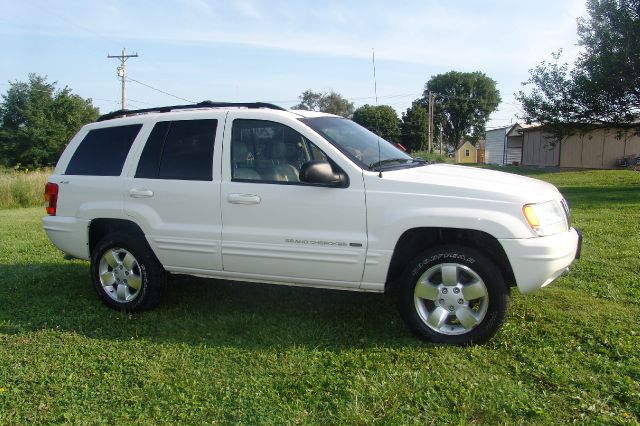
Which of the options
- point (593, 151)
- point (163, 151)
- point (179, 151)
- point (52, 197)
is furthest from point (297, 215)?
point (593, 151)

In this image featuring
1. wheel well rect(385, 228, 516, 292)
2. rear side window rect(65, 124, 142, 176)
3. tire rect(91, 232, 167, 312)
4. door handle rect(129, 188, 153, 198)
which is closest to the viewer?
wheel well rect(385, 228, 516, 292)

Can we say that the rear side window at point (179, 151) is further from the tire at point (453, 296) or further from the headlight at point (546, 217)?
the headlight at point (546, 217)

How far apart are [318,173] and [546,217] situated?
1.68 m

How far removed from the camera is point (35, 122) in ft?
166

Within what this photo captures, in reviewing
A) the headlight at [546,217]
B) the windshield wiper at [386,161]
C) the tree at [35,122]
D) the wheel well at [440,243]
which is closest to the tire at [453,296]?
the wheel well at [440,243]

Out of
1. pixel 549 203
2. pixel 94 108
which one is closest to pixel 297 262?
pixel 549 203

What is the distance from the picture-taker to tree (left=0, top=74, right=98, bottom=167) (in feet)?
165

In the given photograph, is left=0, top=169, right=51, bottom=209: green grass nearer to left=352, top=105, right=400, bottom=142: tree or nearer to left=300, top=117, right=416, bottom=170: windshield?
left=352, top=105, right=400, bottom=142: tree

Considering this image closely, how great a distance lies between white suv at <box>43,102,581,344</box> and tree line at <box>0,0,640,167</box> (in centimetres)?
129

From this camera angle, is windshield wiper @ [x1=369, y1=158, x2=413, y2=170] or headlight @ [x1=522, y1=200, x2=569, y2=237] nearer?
headlight @ [x1=522, y1=200, x2=569, y2=237]

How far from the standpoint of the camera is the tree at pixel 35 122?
50.2 meters

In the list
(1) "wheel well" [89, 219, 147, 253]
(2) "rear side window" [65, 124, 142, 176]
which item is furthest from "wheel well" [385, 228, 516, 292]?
(2) "rear side window" [65, 124, 142, 176]

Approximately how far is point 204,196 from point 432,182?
6.18ft

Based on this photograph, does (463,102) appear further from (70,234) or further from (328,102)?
(70,234)
